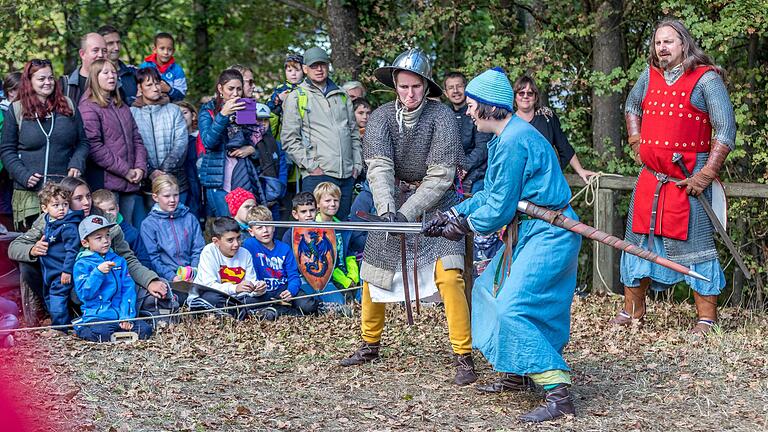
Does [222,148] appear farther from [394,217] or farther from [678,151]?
[678,151]

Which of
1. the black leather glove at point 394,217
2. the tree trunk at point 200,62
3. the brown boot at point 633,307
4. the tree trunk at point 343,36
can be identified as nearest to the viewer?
the black leather glove at point 394,217

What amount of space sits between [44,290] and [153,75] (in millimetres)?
1901

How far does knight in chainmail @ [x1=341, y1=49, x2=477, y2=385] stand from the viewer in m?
5.69

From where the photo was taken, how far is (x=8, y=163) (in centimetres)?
743

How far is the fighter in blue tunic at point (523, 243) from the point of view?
16.3 feet

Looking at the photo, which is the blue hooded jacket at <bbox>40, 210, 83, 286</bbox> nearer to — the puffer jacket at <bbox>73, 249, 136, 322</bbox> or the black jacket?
the puffer jacket at <bbox>73, 249, 136, 322</bbox>

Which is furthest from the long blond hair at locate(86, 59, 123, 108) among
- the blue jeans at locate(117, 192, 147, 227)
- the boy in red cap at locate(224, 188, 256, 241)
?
the boy in red cap at locate(224, 188, 256, 241)

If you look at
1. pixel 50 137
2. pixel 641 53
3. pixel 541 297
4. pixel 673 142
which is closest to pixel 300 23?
pixel 641 53

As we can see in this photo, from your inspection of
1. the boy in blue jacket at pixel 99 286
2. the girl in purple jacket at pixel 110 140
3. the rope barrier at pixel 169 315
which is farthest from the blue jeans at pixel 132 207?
the rope barrier at pixel 169 315

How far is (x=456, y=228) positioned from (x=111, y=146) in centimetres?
360

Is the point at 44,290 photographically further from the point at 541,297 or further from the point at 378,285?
the point at 541,297

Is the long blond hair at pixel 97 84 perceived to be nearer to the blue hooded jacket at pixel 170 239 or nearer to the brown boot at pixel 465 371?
the blue hooded jacket at pixel 170 239

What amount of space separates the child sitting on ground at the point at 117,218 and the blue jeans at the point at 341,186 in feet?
4.70

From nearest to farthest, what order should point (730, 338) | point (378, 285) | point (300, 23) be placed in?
point (378, 285) → point (730, 338) → point (300, 23)
